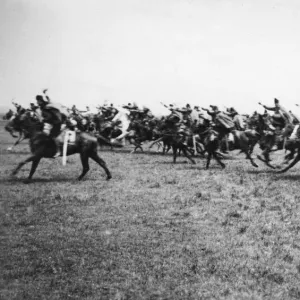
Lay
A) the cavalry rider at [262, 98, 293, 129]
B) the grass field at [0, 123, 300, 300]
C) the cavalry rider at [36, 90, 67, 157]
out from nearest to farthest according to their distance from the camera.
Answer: the grass field at [0, 123, 300, 300]
the cavalry rider at [36, 90, 67, 157]
the cavalry rider at [262, 98, 293, 129]

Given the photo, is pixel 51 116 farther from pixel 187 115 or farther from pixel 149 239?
pixel 187 115

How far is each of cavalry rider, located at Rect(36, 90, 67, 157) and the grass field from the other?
4.83ft

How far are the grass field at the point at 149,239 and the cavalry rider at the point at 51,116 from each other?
4.83 feet

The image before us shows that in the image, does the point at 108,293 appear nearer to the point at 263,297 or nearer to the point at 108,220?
the point at 263,297

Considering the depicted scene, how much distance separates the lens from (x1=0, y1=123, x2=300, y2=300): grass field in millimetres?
5613

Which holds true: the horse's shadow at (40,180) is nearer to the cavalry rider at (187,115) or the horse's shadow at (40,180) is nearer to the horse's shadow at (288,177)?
the horse's shadow at (288,177)

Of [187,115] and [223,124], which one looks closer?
[223,124]

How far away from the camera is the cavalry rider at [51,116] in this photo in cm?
1264

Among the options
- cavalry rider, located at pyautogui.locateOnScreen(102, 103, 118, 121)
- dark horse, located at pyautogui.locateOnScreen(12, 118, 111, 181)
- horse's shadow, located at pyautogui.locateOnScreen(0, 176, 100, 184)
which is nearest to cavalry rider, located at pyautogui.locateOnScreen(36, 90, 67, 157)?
dark horse, located at pyautogui.locateOnScreen(12, 118, 111, 181)

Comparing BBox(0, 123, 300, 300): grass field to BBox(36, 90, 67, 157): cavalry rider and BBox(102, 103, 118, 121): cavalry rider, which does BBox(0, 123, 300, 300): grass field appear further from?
BBox(102, 103, 118, 121): cavalry rider

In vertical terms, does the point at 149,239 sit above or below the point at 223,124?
below

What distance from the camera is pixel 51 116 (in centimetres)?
1272

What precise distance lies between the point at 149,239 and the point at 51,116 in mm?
6239

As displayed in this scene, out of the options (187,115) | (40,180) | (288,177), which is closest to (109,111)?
(187,115)
